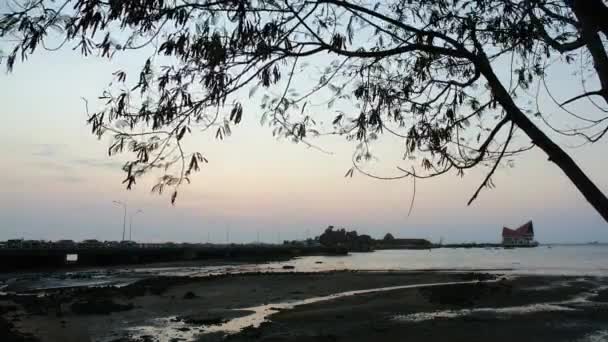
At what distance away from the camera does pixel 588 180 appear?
14.4 ft

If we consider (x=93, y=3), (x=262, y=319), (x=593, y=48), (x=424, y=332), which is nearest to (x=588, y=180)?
(x=593, y=48)

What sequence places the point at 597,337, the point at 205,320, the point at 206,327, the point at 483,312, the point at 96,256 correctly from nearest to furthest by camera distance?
the point at 597,337
the point at 206,327
the point at 205,320
the point at 483,312
the point at 96,256

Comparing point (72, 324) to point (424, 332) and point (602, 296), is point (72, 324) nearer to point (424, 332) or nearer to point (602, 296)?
point (424, 332)

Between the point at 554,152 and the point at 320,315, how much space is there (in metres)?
17.9

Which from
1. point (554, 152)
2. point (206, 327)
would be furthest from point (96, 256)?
point (554, 152)

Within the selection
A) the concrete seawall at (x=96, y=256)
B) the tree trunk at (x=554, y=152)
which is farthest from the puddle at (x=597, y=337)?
the concrete seawall at (x=96, y=256)

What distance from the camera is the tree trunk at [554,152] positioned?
14.1 ft

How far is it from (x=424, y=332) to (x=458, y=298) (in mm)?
10292

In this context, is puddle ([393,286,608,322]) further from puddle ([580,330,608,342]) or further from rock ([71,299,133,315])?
rock ([71,299,133,315])

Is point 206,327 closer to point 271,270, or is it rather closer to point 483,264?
point 271,270

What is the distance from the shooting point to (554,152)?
15.1 ft

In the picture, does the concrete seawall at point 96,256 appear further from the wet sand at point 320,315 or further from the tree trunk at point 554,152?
the tree trunk at point 554,152

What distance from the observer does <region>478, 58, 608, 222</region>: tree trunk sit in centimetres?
430

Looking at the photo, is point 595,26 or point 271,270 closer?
point 595,26
